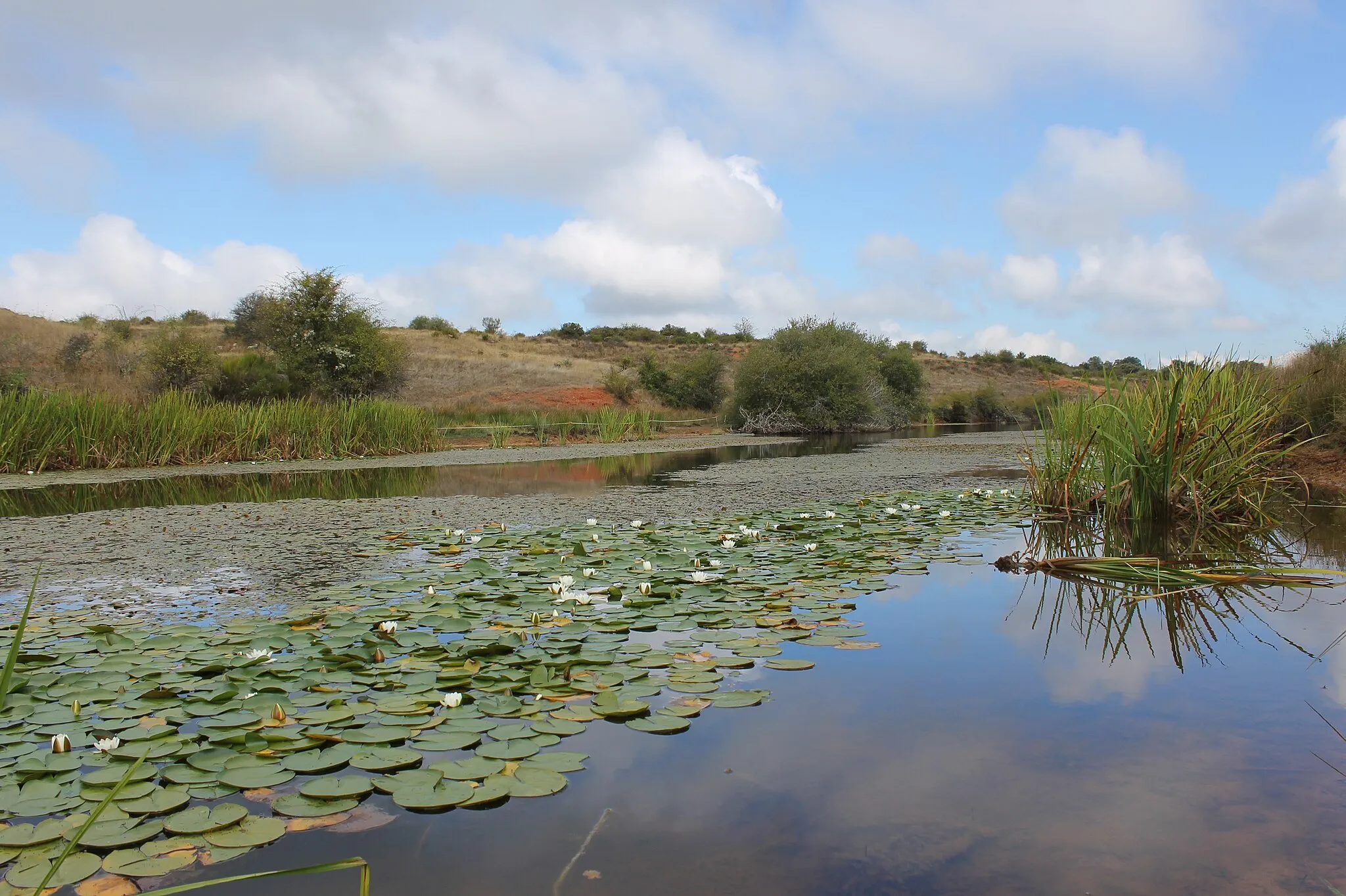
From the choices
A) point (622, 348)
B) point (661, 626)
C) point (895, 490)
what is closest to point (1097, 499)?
point (895, 490)

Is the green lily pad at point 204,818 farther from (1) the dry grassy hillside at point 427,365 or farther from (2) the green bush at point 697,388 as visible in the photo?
(2) the green bush at point 697,388

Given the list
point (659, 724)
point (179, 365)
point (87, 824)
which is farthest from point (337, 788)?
point (179, 365)

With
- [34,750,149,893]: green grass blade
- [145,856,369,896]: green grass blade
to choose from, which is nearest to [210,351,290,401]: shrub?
[145,856,369,896]: green grass blade

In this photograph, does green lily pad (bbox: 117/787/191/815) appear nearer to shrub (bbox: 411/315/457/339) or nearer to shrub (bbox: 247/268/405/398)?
shrub (bbox: 247/268/405/398)

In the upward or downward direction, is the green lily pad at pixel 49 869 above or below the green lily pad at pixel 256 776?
below

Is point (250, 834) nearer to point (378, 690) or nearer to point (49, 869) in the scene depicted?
point (49, 869)

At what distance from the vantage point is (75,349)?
115 ft

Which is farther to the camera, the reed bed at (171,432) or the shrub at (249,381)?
the shrub at (249,381)

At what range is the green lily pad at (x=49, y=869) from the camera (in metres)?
1.75

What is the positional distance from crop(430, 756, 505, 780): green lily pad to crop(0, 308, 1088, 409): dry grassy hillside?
2701 centimetres

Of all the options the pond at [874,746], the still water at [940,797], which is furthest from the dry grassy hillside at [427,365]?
the still water at [940,797]

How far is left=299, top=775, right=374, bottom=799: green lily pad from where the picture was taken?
84.9 inches

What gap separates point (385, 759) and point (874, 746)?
140 centimetres

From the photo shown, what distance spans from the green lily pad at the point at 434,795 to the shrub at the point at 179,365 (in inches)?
1155
